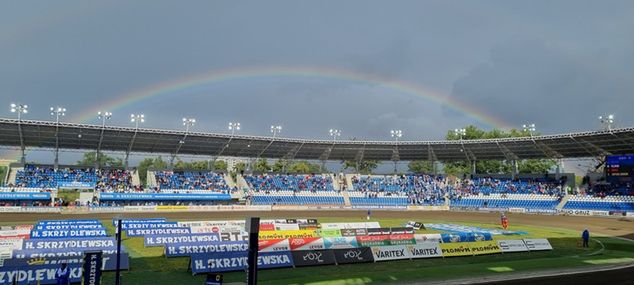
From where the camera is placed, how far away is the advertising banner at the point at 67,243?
79.6 ft

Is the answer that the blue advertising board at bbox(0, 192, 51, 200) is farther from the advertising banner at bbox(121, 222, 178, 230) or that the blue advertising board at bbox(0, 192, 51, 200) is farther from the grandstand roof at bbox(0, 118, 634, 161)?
the advertising banner at bbox(121, 222, 178, 230)

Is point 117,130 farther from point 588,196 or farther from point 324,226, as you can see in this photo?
point 588,196

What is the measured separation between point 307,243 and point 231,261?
596cm

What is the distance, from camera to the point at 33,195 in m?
63.5

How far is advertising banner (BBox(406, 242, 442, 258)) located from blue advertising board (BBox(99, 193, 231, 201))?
53064mm

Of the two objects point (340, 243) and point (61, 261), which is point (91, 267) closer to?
point (61, 261)

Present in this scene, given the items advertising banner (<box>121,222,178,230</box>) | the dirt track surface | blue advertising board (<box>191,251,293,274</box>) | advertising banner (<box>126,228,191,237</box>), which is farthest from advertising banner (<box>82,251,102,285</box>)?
the dirt track surface

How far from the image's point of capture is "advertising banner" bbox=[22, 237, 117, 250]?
79.6 feet

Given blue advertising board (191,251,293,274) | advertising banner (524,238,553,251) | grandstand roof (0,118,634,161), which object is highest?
grandstand roof (0,118,634,161)

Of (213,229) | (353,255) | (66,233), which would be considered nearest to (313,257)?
(353,255)

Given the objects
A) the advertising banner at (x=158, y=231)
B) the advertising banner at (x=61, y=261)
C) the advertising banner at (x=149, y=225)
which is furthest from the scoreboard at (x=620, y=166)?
the advertising banner at (x=61, y=261)

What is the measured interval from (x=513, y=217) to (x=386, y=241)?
40.2 meters

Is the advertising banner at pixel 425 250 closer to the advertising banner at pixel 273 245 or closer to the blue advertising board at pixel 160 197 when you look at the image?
the advertising banner at pixel 273 245

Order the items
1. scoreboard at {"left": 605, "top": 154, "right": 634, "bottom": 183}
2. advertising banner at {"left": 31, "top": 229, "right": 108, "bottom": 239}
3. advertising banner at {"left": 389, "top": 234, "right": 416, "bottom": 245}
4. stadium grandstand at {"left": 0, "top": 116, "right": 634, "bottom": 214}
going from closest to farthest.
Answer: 1. advertising banner at {"left": 31, "top": 229, "right": 108, "bottom": 239}
2. advertising banner at {"left": 389, "top": 234, "right": 416, "bottom": 245}
3. scoreboard at {"left": 605, "top": 154, "right": 634, "bottom": 183}
4. stadium grandstand at {"left": 0, "top": 116, "right": 634, "bottom": 214}
